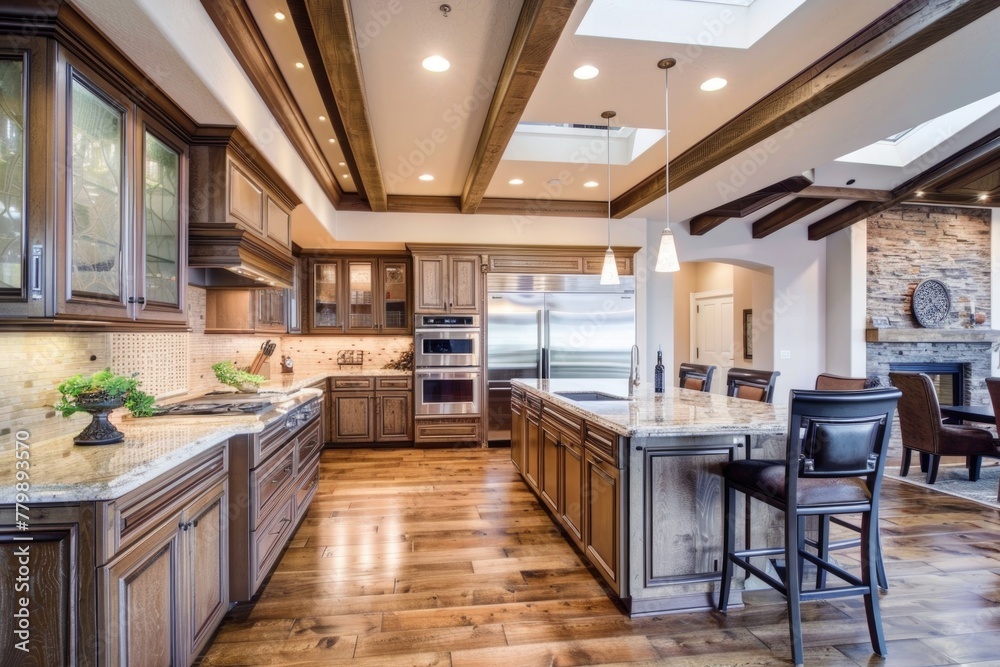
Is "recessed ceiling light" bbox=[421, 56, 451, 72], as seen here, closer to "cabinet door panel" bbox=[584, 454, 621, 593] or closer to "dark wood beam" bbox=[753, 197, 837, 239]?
"cabinet door panel" bbox=[584, 454, 621, 593]

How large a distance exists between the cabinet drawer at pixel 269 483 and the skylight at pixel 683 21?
2641 mm

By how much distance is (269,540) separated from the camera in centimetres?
260

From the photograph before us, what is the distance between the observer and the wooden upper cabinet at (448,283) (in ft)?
18.8

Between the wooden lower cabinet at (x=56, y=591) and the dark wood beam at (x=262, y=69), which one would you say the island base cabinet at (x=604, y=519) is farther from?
the dark wood beam at (x=262, y=69)

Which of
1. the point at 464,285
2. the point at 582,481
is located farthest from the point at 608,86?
the point at 464,285

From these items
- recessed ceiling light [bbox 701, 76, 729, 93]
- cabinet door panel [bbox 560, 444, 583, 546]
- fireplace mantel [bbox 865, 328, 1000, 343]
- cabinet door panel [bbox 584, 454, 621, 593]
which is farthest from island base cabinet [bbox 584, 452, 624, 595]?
fireplace mantel [bbox 865, 328, 1000, 343]

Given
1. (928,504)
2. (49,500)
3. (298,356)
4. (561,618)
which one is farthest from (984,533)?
(298,356)

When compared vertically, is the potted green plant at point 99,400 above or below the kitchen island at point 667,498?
above

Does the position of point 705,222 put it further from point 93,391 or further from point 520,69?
point 93,391

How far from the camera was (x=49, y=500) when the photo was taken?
52.8 inches

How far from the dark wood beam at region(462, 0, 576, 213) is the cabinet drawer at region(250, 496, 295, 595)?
2.61 meters

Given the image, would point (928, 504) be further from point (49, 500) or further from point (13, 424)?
point (13, 424)

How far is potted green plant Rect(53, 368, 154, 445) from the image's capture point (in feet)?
5.75

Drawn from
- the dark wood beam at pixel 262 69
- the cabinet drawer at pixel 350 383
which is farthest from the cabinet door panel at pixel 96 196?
the cabinet drawer at pixel 350 383
